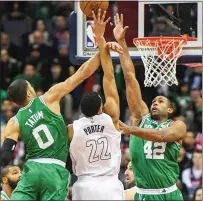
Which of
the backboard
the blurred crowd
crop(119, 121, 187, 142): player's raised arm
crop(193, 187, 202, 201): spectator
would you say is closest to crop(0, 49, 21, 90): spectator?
the blurred crowd

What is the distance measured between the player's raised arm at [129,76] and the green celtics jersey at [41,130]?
118 cm

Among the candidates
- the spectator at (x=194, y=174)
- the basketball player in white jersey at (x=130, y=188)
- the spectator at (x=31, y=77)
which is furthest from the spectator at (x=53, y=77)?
the basketball player in white jersey at (x=130, y=188)

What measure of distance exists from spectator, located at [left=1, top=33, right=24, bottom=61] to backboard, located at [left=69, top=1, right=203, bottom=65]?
227 inches

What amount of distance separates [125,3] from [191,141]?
11.4ft

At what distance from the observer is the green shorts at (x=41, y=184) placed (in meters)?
8.88

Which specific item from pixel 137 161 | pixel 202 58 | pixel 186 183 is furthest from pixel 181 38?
pixel 186 183

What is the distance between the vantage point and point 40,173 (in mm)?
8914

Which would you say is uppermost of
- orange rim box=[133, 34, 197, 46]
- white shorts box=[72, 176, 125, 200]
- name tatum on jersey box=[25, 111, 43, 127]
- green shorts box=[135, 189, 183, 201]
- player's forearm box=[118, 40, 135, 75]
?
orange rim box=[133, 34, 197, 46]

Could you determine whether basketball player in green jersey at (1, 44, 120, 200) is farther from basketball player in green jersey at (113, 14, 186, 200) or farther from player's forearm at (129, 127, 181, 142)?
basketball player in green jersey at (113, 14, 186, 200)

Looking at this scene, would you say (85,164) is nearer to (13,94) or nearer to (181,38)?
(13,94)

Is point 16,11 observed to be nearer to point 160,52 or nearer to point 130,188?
point 130,188

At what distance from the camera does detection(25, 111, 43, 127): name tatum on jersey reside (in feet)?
29.3

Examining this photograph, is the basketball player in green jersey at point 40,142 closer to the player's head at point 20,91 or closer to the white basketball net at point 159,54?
the player's head at point 20,91

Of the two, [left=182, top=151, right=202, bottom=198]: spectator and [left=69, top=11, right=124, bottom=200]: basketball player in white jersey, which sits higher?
[left=69, top=11, right=124, bottom=200]: basketball player in white jersey
